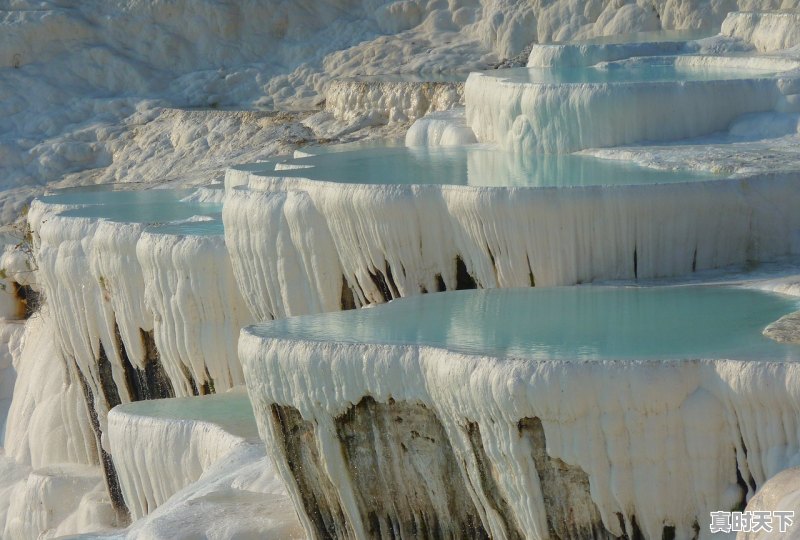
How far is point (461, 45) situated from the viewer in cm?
1922

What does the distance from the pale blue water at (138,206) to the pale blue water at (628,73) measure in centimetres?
250

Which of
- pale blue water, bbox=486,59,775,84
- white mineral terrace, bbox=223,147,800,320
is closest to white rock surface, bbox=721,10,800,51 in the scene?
pale blue water, bbox=486,59,775,84

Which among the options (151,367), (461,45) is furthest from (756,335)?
(461,45)

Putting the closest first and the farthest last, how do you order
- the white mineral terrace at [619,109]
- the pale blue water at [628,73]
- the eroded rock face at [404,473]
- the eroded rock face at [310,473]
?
the eroded rock face at [404,473]
the eroded rock face at [310,473]
the white mineral terrace at [619,109]
the pale blue water at [628,73]

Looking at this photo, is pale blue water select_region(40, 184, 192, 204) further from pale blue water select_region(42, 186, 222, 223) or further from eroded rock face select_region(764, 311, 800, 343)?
eroded rock face select_region(764, 311, 800, 343)

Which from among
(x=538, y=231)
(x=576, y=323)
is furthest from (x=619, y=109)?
(x=576, y=323)

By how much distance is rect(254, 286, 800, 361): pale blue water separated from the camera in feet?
19.9

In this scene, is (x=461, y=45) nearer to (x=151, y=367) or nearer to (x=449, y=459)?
(x=151, y=367)

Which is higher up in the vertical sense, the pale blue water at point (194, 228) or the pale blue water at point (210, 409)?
the pale blue water at point (194, 228)

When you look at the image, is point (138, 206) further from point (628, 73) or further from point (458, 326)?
point (458, 326)

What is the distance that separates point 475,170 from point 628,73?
3185 millimetres

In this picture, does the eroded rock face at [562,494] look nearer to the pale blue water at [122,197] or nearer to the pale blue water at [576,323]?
the pale blue water at [576,323]

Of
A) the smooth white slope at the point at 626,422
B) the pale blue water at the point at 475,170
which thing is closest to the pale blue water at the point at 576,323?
the smooth white slope at the point at 626,422

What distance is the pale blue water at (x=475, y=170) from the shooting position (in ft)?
27.6
